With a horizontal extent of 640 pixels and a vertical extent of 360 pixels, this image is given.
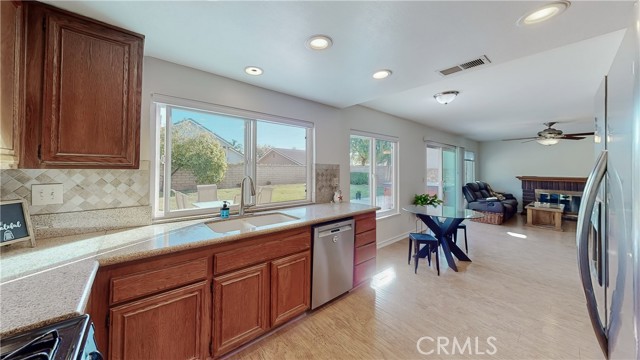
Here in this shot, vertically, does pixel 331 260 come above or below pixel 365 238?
below

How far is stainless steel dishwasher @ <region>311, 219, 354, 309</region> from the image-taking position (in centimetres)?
212

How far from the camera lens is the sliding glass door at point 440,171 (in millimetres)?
5570

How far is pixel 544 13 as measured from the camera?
51.4 inches

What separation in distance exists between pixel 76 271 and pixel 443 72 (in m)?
2.77

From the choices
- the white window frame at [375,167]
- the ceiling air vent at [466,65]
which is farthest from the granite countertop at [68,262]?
the white window frame at [375,167]

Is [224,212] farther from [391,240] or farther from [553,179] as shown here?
[553,179]

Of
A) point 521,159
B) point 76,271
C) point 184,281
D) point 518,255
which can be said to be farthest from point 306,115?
point 521,159

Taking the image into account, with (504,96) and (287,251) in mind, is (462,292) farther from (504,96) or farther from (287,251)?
(504,96)

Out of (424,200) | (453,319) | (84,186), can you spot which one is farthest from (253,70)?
(424,200)

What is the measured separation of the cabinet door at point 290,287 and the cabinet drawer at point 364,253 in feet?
2.13

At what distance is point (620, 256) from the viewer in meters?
0.66

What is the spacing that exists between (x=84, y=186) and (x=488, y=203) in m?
7.32

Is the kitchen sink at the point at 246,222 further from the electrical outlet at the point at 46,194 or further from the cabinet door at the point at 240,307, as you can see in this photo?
the electrical outlet at the point at 46,194

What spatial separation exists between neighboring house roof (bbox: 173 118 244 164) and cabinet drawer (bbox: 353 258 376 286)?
170 cm
